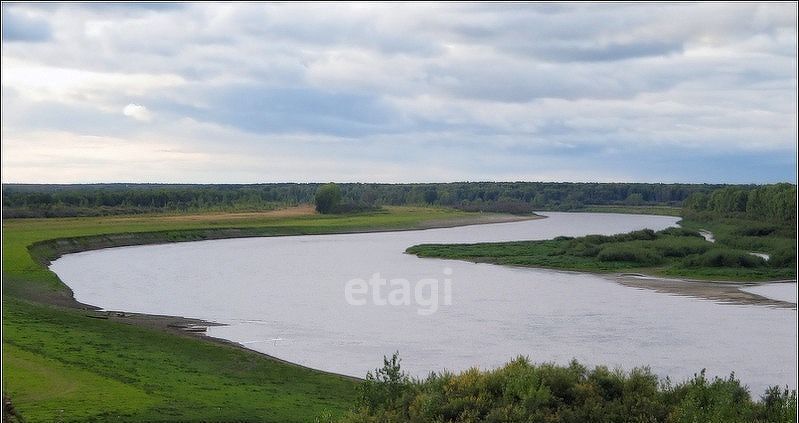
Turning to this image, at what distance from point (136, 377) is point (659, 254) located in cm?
4834

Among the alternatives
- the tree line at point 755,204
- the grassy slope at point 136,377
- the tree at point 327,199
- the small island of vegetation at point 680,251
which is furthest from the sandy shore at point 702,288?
the tree at point 327,199

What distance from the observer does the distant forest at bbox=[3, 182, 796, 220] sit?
4092 inches

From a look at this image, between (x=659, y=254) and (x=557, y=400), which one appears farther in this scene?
(x=659, y=254)

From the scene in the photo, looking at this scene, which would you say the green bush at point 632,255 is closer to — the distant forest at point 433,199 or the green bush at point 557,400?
the distant forest at point 433,199

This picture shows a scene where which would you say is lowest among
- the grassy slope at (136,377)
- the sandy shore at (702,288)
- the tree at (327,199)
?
the sandy shore at (702,288)

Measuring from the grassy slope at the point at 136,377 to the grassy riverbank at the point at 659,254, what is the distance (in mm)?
36206

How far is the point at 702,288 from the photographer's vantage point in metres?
49.2

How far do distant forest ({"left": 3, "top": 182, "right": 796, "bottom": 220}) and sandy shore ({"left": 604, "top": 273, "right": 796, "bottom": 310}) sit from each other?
107 feet

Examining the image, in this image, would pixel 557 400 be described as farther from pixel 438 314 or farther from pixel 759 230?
pixel 759 230

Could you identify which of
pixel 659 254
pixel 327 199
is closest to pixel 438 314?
pixel 659 254

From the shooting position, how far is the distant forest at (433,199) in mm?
103938

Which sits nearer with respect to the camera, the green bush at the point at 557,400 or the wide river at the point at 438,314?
the green bush at the point at 557,400

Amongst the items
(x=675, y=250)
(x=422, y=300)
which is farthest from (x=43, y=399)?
(x=675, y=250)

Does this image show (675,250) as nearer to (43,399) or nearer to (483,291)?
(483,291)
